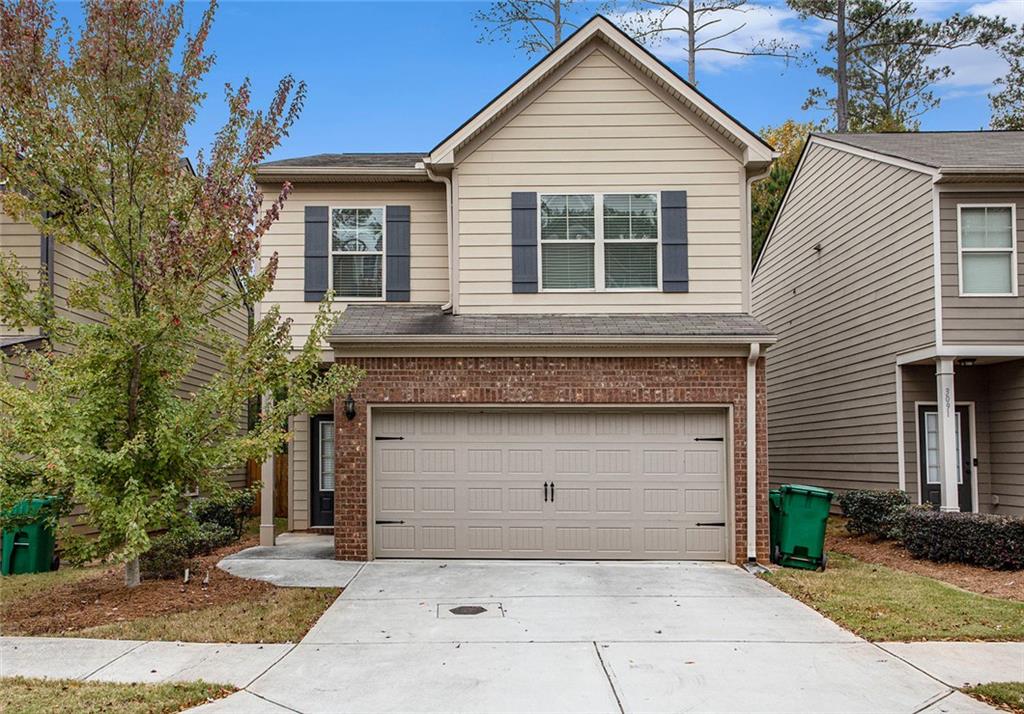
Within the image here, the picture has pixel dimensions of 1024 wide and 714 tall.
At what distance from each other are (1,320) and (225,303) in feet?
7.68

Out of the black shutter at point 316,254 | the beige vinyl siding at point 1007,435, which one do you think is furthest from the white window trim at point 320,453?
the beige vinyl siding at point 1007,435

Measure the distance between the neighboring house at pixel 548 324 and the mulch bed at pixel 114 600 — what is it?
2.10 meters

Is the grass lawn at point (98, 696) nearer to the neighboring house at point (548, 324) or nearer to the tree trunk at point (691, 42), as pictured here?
the neighboring house at point (548, 324)

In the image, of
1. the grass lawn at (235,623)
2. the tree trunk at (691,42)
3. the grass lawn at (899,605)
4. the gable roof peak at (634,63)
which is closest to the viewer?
the grass lawn at (235,623)

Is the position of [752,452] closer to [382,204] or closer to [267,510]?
[382,204]

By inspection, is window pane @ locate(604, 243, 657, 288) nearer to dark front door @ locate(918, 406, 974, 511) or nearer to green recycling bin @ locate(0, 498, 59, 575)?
dark front door @ locate(918, 406, 974, 511)

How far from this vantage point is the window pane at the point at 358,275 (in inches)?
542

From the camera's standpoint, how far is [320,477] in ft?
47.4

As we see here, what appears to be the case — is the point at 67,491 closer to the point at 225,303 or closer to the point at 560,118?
the point at 225,303

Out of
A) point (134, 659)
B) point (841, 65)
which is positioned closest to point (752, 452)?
point (134, 659)

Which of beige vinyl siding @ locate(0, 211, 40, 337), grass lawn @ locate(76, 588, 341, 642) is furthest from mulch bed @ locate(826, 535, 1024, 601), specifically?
beige vinyl siding @ locate(0, 211, 40, 337)

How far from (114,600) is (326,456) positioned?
547cm

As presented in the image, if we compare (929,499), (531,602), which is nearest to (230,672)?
(531,602)

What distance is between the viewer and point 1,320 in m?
9.54
